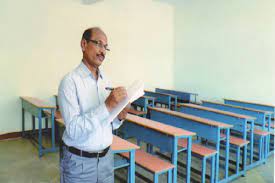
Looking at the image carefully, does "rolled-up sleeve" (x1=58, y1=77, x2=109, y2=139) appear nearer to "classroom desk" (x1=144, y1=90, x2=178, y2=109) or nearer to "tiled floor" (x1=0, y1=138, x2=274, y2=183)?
"tiled floor" (x1=0, y1=138, x2=274, y2=183)

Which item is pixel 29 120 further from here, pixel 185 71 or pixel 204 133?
pixel 185 71

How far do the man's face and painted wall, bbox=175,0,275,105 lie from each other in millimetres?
4661

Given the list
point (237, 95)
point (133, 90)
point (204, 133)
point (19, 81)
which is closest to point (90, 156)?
point (133, 90)

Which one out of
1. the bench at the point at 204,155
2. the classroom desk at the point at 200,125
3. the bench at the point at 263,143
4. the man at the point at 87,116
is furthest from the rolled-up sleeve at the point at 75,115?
the bench at the point at 263,143

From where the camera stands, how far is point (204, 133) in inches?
124

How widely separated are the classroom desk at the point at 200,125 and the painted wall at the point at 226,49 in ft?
8.49

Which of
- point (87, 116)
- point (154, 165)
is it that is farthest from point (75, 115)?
point (154, 165)

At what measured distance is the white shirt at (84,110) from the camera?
125cm

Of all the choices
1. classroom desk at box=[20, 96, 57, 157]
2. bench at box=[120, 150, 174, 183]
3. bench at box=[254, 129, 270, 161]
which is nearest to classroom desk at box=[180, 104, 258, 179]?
bench at box=[254, 129, 270, 161]

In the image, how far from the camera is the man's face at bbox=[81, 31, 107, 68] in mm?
1367

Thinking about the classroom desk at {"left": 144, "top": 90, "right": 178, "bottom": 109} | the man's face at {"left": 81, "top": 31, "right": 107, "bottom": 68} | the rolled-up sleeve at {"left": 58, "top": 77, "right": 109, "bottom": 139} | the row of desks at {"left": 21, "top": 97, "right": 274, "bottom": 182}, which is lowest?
the row of desks at {"left": 21, "top": 97, "right": 274, "bottom": 182}

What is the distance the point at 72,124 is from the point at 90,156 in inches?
10.6

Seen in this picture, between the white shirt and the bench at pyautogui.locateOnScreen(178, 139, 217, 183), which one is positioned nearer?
the white shirt

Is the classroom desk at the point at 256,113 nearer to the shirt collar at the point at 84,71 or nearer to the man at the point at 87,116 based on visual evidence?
the man at the point at 87,116
